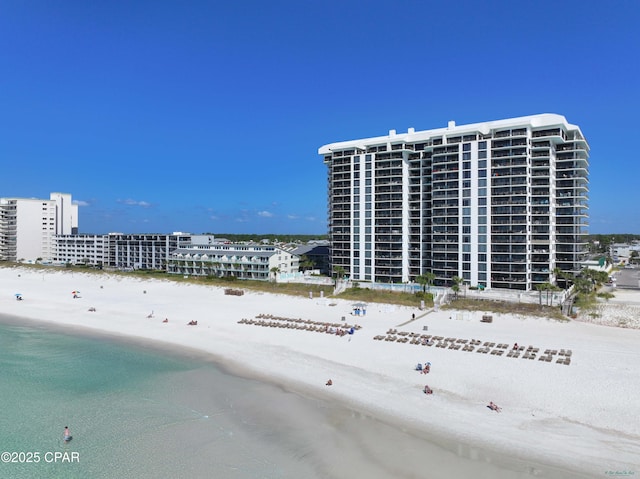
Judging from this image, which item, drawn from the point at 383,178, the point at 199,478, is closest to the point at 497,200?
the point at 383,178

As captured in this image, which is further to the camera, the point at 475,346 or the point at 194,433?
the point at 475,346

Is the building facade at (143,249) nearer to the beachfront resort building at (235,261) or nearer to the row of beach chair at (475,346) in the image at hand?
the beachfront resort building at (235,261)

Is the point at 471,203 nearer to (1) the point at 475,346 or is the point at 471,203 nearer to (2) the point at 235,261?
(1) the point at 475,346

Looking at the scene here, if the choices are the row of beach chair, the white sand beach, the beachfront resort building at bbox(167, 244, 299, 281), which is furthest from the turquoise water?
the beachfront resort building at bbox(167, 244, 299, 281)

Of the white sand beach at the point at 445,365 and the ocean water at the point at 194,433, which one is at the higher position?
the white sand beach at the point at 445,365

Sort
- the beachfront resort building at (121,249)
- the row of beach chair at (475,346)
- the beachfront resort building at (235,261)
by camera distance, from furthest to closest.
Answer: the beachfront resort building at (121,249), the beachfront resort building at (235,261), the row of beach chair at (475,346)

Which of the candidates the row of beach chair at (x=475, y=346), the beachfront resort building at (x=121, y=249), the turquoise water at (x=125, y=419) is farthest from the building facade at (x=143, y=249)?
the row of beach chair at (x=475, y=346)

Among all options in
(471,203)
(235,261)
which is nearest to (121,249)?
(235,261)

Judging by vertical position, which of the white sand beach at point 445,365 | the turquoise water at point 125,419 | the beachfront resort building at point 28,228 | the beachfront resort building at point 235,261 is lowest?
the turquoise water at point 125,419
